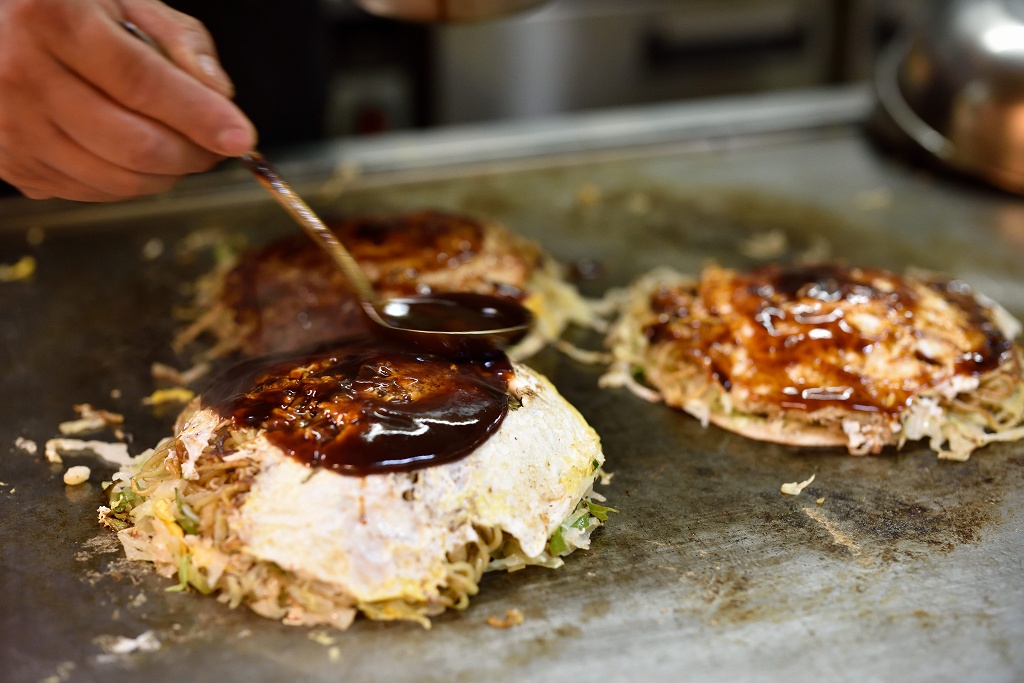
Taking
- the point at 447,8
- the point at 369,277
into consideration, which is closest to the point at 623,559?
the point at 369,277

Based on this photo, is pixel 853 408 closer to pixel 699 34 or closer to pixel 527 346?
pixel 527 346

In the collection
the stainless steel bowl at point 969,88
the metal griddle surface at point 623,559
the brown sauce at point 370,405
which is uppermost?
the stainless steel bowl at point 969,88

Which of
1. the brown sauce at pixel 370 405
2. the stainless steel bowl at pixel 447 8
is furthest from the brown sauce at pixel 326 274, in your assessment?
the stainless steel bowl at pixel 447 8

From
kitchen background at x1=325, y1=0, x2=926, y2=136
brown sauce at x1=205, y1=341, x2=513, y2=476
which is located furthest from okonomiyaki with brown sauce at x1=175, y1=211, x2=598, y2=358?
kitchen background at x1=325, y1=0, x2=926, y2=136

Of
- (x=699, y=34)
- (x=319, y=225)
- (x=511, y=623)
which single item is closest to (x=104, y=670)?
(x=511, y=623)

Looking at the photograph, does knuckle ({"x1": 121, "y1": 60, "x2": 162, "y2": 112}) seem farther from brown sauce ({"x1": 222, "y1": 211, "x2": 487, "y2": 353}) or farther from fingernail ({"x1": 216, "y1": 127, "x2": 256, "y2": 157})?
brown sauce ({"x1": 222, "y1": 211, "x2": 487, "y2": 353})

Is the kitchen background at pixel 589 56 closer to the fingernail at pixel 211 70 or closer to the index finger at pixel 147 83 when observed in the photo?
the fingernail at pixel 211 70
